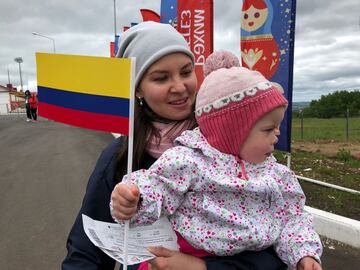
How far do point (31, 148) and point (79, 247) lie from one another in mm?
A: 11795

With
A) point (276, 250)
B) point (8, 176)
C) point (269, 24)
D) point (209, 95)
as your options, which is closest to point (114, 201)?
point (209, 95)

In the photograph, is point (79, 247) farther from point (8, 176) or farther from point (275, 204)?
point (8, 176)

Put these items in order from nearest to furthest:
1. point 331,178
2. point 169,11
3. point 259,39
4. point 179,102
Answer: point 179,102 → point 259,39 → point 169,11 → point 331,178

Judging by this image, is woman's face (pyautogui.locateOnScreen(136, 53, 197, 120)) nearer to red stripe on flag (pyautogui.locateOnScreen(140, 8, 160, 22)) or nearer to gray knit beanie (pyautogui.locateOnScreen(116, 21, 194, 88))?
gray knit beanie (pyautogui.locateOnScreen(116, 21, 194, 88))

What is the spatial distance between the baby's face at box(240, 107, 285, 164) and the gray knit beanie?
16.7 inches

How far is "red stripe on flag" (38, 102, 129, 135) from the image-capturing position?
4.76 ft

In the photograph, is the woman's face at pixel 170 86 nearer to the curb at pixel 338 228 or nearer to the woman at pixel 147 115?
the woman at pixel 147 115

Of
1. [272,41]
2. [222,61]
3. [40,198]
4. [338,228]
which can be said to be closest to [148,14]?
[272,41]

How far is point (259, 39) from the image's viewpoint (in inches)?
207

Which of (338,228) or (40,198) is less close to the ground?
(338,228)

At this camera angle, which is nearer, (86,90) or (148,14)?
(86,90)

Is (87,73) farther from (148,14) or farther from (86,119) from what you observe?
(148,14)

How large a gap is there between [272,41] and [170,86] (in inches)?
153

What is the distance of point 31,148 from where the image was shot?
12.6 meters
